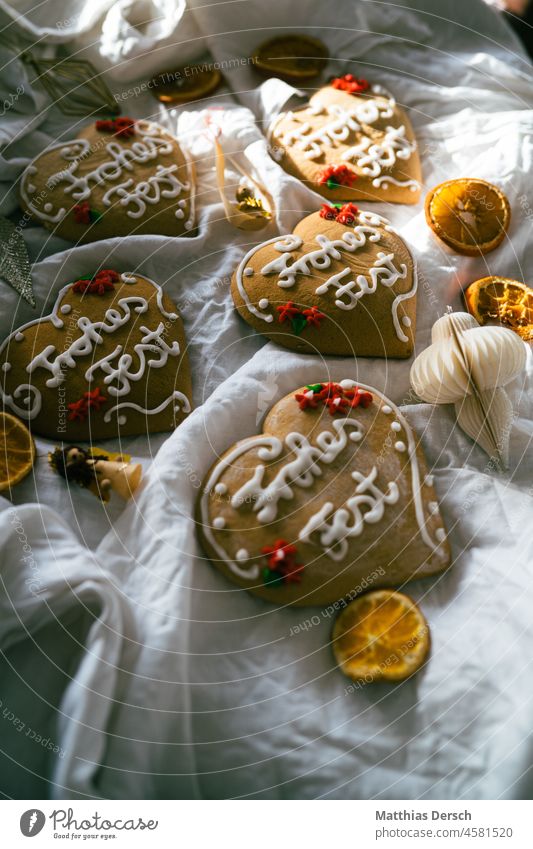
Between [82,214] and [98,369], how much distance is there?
248mm

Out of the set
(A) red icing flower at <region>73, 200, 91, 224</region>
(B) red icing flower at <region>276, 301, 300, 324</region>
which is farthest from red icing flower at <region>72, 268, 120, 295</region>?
(B) red icing flower at <region>276, 301, 300, 324</region>

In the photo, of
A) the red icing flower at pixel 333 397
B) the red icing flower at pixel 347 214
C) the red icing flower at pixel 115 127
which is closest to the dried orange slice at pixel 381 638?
the red icing flower at pixel 333 397

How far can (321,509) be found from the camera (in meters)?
0.72

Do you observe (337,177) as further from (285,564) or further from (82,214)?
(285,564)

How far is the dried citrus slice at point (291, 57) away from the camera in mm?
1081

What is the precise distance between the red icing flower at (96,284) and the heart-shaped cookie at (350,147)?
12.4 inches

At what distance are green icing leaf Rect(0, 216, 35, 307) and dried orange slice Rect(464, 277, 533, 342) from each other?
0.56 m

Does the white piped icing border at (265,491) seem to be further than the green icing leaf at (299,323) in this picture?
No

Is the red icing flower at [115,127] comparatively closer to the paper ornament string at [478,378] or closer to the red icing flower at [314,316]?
the red icing flower at [314,316]

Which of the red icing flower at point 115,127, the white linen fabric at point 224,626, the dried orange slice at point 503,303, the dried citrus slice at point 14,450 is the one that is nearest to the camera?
the white linen fabric at point 224,626

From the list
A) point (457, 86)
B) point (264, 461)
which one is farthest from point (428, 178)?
point (264, 461)

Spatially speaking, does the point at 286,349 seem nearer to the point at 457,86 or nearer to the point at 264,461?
the point at 264,461

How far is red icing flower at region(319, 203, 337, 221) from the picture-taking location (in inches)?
35.2

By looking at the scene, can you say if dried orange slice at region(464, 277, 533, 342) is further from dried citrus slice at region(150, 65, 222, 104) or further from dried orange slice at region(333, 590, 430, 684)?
dried citrus slice at region(150, 65, 222, 104)
